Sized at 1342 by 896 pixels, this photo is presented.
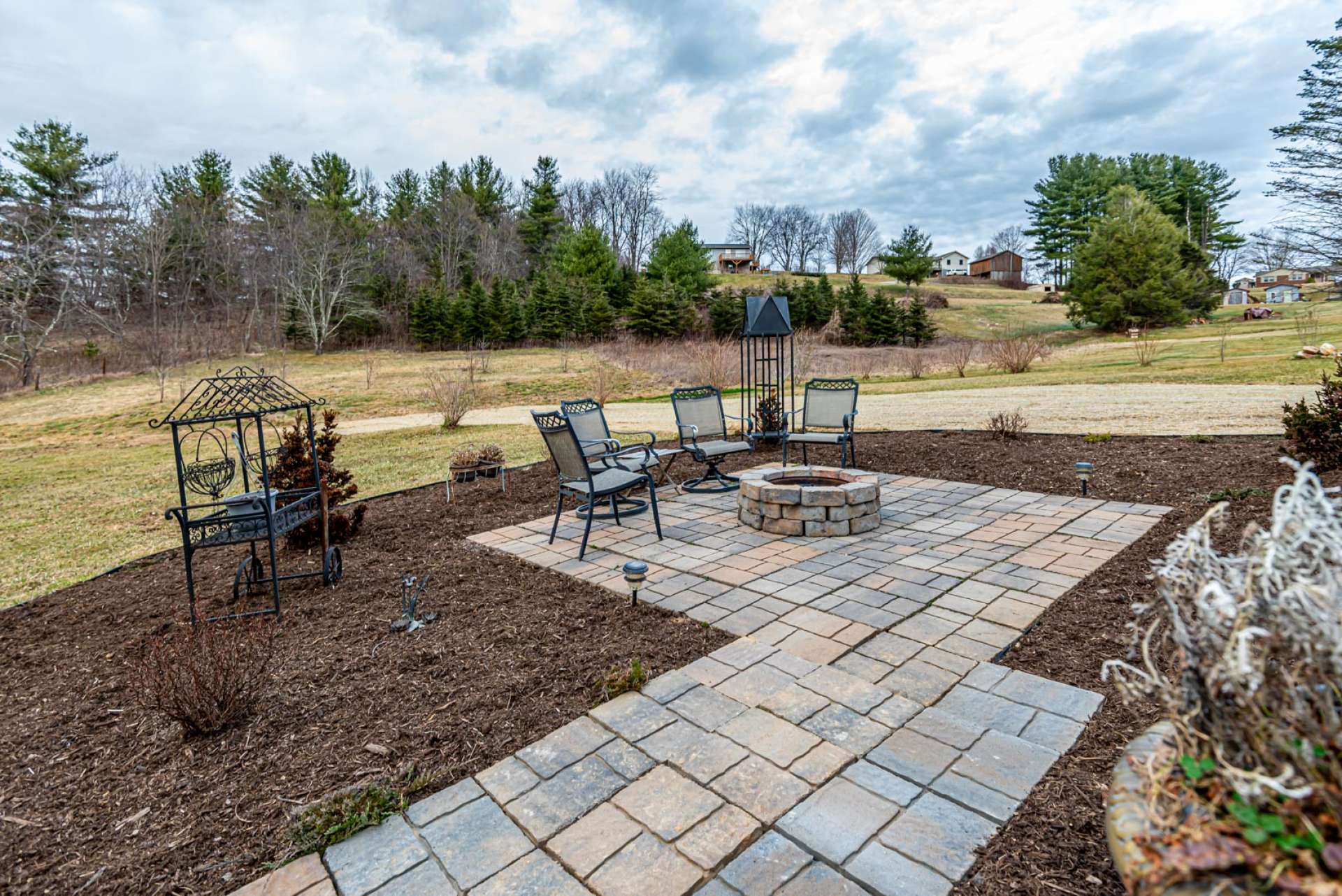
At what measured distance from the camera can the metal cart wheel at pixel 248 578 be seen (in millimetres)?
3438

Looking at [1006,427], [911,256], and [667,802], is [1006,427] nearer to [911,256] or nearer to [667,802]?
[667,802]

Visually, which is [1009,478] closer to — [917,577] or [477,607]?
[917,577]

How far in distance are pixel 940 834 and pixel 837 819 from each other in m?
0.25

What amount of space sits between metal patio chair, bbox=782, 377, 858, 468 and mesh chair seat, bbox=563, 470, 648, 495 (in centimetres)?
202

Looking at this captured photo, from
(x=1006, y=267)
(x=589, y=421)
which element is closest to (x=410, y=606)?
(x=589, y=421)

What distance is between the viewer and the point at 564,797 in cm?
180

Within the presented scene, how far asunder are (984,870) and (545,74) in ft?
47.9

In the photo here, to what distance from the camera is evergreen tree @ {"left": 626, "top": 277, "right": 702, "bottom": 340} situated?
2611 cm

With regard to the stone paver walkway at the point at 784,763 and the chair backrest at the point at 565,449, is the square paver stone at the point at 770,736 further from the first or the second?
the chair backrest at the point at 565,449

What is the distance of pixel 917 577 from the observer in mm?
3375

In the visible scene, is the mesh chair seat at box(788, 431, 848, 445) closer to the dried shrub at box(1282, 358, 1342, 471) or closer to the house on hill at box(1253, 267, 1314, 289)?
the dried shrub at box(1282, 358, 1342, 471)

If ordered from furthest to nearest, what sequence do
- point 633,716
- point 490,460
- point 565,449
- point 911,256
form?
point 911,256, point 490,460, point 565,449, point 633,716

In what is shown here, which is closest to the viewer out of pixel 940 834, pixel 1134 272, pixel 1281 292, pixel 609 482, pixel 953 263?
pixel 940 834

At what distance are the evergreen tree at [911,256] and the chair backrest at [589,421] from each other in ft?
124
